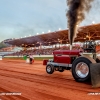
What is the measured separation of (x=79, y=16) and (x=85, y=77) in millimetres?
Result: 5182

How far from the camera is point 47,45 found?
45781 mm

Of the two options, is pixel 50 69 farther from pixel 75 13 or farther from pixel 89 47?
pixel 75 13

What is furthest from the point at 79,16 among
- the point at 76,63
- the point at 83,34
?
the point at 83,34

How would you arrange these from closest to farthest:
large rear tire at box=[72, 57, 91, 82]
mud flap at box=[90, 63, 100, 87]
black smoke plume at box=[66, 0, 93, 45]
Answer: mud flap at box=[90, 63, 100, 87] < large rear tire at box=[72, 57, 91, 82] < black smoke plume at box=[66, 0, 93, 45]

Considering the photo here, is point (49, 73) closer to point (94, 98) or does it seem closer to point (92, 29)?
point (94, 98)

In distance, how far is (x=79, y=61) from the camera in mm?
5191

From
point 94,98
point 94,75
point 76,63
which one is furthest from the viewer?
point 76,63

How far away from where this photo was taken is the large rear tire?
4937 mm

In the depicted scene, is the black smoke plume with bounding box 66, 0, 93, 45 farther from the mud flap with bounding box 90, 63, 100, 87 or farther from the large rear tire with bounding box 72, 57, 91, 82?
the mud flap with bounding box 90, 63, 100, 87

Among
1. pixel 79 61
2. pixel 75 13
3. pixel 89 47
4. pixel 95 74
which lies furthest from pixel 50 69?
pixel 75 13

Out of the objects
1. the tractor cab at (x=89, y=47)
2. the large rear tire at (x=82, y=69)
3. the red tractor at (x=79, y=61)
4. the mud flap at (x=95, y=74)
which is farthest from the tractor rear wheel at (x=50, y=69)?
the mud flap at (x=95, y=74)

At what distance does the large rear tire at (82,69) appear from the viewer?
494 centimetres

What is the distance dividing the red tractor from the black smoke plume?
2.10 m

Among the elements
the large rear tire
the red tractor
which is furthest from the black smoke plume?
the large rear tire
